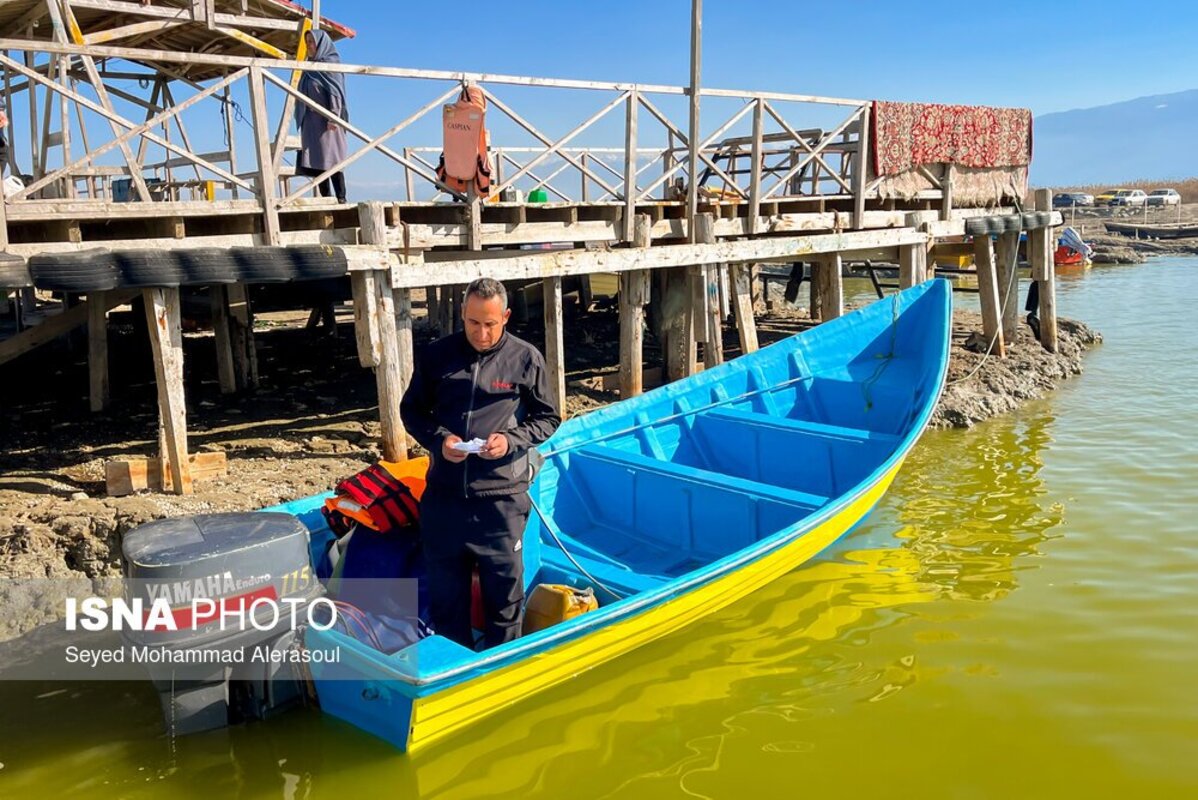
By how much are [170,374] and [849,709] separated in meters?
4.99

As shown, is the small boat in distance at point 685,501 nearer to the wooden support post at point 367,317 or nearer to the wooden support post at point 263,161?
the wooden support post at point 367,317

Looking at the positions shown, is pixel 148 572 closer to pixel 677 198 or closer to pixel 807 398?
pixel 807 398

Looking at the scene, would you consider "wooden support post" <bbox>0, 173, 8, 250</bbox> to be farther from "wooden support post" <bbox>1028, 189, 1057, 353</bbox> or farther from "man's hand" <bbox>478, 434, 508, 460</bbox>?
"wooden support post" <bbox>1028, 189, 1057, 353</bbox>

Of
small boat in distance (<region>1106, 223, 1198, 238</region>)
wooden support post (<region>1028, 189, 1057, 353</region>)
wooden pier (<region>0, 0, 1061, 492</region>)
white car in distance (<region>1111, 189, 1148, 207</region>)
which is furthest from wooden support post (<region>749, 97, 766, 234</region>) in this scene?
white car in distance (<region>1111, 189, 1148, 207</region>)

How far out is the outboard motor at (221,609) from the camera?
3562 millimetres

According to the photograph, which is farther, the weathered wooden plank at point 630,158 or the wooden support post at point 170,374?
the weathered wooden plank at point 630,158

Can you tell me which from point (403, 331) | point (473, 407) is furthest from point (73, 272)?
point (473, 407)

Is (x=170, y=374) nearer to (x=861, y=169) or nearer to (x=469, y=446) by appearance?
(x=469, y=446)

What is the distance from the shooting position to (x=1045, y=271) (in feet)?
43.4

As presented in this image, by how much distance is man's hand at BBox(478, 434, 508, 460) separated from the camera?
385 cm

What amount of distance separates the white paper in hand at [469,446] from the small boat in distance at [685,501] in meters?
0.84

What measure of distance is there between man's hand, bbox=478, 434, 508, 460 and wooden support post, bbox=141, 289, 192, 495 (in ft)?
11.4

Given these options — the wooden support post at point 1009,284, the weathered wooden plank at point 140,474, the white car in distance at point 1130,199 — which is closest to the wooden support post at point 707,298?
the weathered wooden plank at point 140,474

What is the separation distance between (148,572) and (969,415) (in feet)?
29.9
